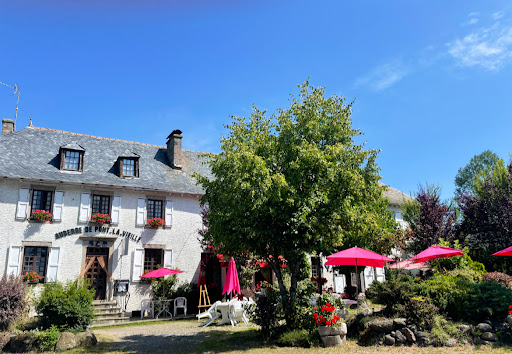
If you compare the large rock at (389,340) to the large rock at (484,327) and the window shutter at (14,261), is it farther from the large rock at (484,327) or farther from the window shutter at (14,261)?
the window shutter at (14,261)

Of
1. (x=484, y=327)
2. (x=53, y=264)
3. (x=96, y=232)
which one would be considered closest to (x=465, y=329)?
(x=484, y=327)

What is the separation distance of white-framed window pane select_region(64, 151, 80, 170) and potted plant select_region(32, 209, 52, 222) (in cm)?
251

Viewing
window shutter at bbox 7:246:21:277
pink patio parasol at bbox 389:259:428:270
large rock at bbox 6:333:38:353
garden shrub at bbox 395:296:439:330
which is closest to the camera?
garden shrub at bbox 395:296:439:330

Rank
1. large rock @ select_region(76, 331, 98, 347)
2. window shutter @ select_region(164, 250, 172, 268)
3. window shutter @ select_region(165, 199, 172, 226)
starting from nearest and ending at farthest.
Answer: large rock @ select_region(76, 331, 98, 347)
window shutter @ select_region(164, 250, 172, 268)
window shutter @ select_region(165, 199, 172, 226)

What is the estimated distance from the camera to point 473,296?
32.1ft

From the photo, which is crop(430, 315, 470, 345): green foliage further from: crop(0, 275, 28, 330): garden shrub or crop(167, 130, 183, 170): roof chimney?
crop(167, 130, 183, 170): roof chimney

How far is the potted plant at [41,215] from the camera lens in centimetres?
1630

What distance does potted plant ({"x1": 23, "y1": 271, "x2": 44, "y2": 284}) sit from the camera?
15.6 meters

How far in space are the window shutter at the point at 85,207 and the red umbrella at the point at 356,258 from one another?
10.8 meters

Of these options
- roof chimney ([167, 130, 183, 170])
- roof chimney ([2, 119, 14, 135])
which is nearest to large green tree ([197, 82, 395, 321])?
roof chimney ([167, 130, 183, 170])

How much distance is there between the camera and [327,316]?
9.38 meters

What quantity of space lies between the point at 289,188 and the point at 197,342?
15.8 ft

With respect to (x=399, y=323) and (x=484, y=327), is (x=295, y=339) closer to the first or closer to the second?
(x=399, y=323)

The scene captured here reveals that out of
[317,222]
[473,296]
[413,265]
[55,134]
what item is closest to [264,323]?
[317,222]
